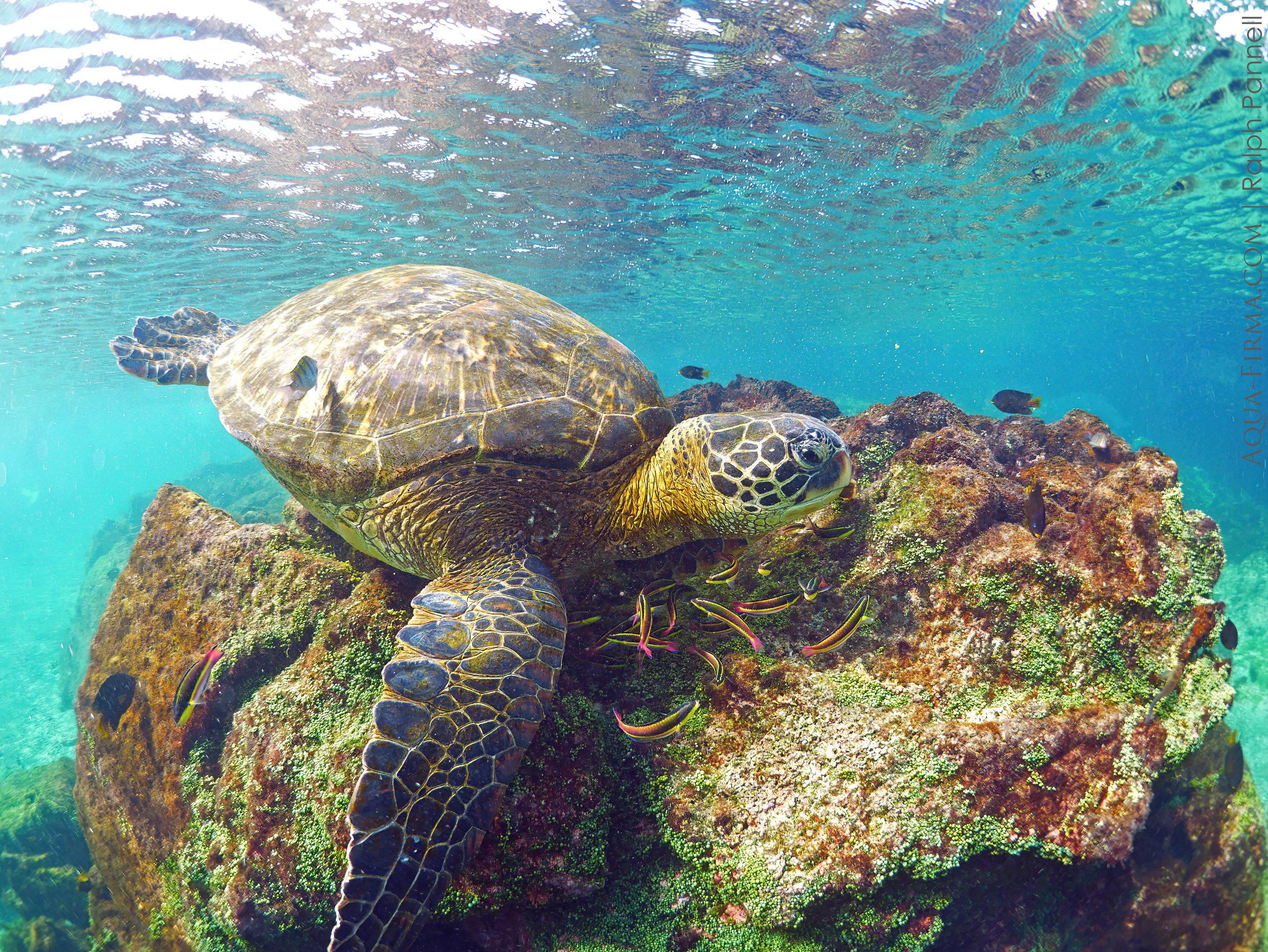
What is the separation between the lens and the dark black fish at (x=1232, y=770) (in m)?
2.46

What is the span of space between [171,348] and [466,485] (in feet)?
18.3

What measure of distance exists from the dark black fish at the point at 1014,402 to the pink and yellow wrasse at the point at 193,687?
303 inches

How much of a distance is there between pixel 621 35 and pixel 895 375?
5439 inches

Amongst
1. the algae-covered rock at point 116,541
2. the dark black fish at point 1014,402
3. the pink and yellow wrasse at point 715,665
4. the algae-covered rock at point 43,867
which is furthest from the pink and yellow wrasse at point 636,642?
the algae-covered rock at point 116,541

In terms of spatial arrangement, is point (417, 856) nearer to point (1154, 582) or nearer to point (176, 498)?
point (1154, 582)

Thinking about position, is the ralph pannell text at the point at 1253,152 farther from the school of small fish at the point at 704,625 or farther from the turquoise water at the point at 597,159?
the school of small fish at the point at 704,625

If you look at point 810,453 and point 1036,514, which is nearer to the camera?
point 810,453

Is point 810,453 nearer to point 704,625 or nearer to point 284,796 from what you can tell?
point 704,625

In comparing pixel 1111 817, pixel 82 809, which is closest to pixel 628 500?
pixel 1111 817

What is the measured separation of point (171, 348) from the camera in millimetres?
6074

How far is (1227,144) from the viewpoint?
1185cm

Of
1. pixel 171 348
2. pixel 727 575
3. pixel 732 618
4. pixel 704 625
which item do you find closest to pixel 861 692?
pixel 732 618

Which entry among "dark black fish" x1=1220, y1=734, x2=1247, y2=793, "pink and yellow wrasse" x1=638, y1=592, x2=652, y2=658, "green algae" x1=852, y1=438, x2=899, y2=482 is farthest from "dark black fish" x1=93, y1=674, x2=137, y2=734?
"dark black fish" x1=1220, y1=734, x2=1247, y2=793

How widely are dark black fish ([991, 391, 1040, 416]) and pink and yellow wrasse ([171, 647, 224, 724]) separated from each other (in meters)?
7.70
